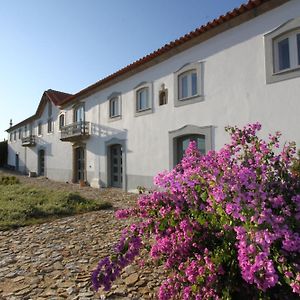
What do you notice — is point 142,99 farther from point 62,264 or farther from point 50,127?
point 50,127

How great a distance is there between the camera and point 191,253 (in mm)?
2672

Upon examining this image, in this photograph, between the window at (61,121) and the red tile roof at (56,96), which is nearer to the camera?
the window at (61,121)

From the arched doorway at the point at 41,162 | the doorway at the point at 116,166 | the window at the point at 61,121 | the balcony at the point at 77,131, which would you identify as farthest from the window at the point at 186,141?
the arched doorway at the point at 41,162

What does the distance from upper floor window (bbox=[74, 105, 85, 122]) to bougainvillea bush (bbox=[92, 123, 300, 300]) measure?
14729 millimetres

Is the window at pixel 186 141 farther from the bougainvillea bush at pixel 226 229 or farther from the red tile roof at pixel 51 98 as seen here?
the red tile roof at pixel 51 98

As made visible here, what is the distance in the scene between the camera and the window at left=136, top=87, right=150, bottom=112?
1177cm

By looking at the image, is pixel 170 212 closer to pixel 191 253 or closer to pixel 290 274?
pixel 191 253

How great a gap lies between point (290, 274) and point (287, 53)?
6.76 metres

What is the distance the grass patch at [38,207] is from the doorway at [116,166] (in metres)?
4.32

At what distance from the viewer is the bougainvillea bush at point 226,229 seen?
211 centimetres

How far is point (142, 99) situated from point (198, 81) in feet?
11.1

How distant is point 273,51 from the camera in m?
7.37

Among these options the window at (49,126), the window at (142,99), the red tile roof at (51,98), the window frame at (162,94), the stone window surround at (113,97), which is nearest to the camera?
the window frame at (162,94)

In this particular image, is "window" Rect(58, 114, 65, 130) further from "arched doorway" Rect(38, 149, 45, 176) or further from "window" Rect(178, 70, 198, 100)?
"window" Rect(178, 70, 198, 100)
